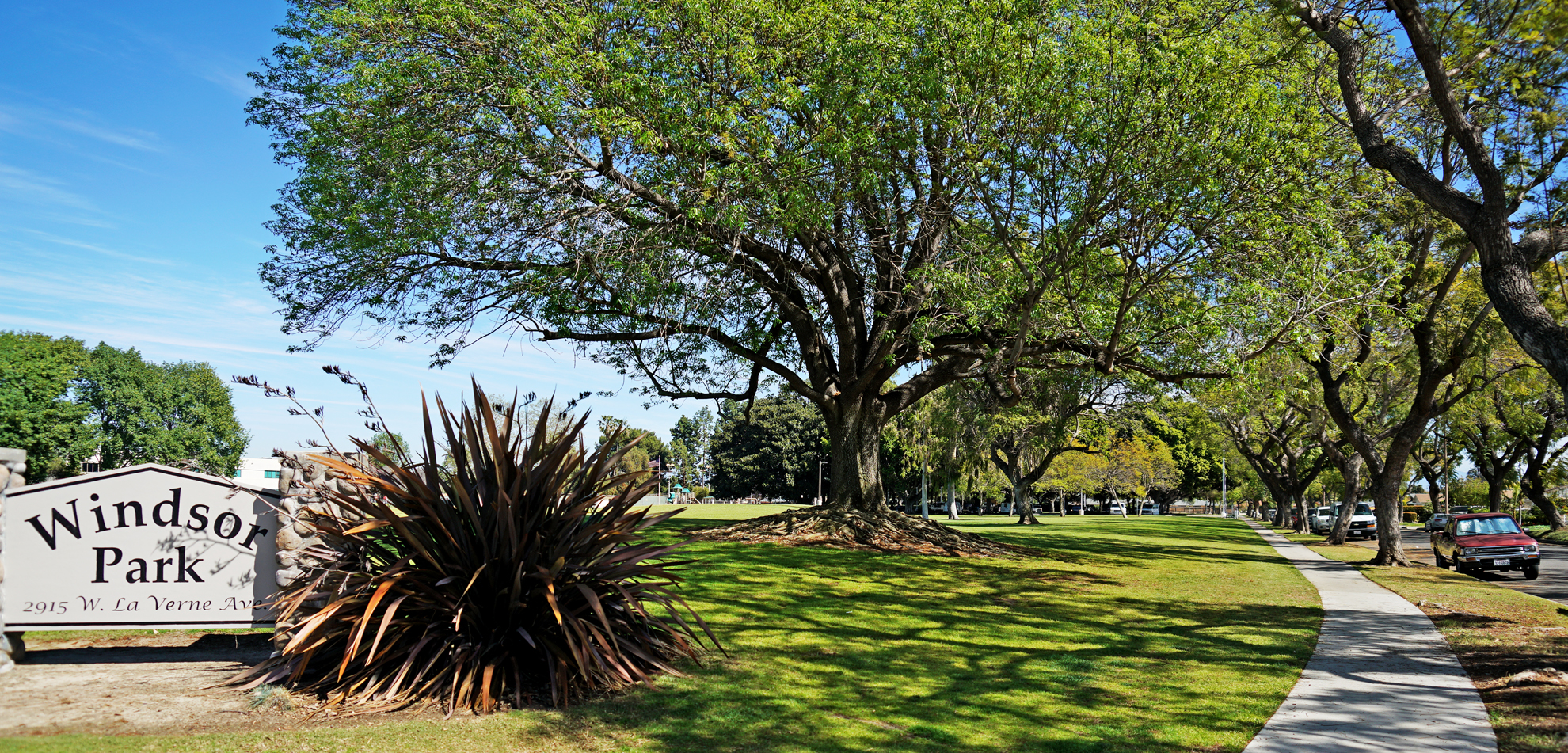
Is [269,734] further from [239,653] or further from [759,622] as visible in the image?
[759,622]

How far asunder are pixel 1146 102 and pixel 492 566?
1035cm

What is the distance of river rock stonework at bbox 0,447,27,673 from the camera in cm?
715

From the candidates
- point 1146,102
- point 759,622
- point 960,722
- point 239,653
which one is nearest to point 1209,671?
point 960,722

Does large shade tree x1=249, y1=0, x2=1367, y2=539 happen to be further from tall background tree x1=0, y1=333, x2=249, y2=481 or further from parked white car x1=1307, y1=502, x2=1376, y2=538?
tall background tree x1=0, y1=333, x2=249, y2=481

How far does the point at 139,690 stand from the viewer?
6781mm

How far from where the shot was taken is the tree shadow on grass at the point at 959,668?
6422 mm

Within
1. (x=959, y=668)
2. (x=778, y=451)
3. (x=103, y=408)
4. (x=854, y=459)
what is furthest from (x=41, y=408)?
(x=959, y=668)

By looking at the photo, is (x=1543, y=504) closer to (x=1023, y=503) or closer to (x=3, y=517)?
(x=1023, y=503)

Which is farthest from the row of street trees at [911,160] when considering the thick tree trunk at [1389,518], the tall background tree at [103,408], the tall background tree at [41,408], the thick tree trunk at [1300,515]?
the tall background tree at [41,408]

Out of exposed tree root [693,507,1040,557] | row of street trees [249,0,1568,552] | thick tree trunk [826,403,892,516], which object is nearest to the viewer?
row of street trees [249,0,1568,552]

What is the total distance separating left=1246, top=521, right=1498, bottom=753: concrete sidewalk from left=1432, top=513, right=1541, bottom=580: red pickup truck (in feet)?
34.5

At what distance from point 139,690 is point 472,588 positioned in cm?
247

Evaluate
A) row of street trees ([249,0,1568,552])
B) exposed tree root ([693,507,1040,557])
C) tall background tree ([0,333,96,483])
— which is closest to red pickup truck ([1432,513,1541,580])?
row of street trees ([249,0,1568,552])

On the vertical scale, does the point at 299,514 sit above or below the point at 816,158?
below
